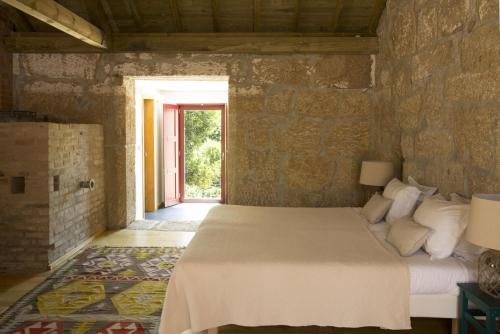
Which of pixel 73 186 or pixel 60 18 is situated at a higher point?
pixel 60 18

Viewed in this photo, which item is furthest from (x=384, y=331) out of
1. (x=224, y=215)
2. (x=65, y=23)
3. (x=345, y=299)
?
(x=65, y=23)

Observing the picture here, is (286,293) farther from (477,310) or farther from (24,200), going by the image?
(24,200)

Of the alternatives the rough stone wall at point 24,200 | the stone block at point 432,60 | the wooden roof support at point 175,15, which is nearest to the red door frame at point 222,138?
the wooden roof support at point 175,15

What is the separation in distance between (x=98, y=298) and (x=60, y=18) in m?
2.55

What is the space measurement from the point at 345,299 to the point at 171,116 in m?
6.14

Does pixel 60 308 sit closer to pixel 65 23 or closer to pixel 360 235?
pixel 360 235

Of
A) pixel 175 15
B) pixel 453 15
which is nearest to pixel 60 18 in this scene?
pixel 175 15

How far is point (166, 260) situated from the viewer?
4.50m

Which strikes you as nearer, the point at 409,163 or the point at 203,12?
the point at 409,163

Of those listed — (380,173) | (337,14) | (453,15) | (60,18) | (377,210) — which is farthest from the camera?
(337,14)

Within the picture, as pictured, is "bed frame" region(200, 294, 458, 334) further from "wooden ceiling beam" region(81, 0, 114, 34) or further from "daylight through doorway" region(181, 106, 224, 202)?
"daylight through doorway" region(181, 106, 224, 202)

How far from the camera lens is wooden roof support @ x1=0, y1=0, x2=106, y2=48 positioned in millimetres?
3637

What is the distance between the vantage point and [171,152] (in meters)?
8.20

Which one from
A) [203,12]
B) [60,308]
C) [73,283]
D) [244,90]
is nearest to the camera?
[60,308]
